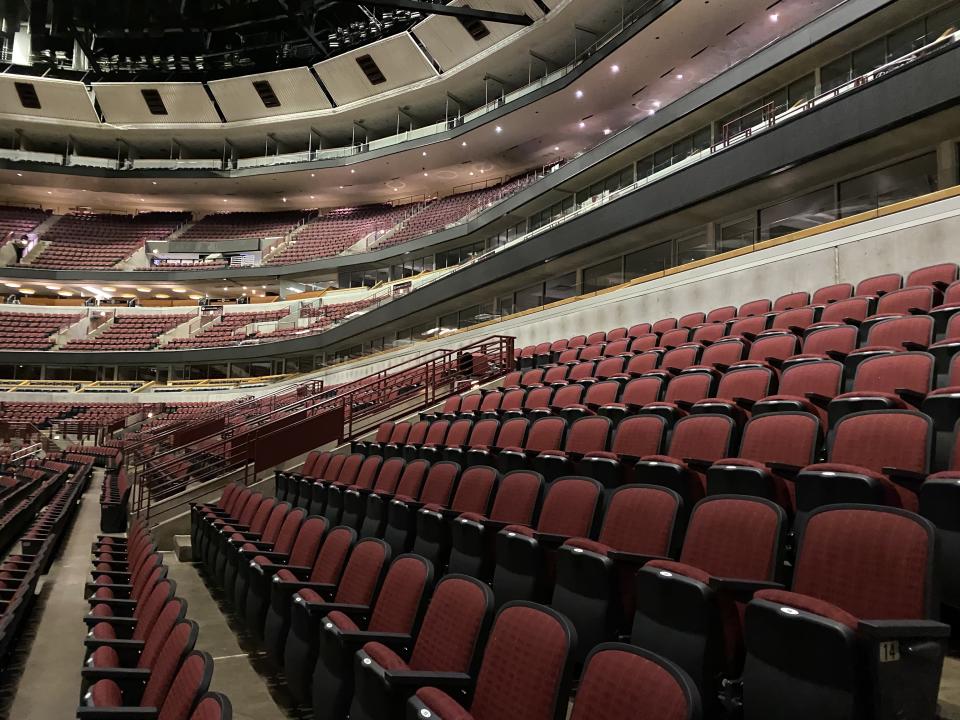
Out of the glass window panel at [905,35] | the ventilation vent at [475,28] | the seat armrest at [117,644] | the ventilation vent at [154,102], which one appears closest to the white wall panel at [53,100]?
the ventilation vent at [154,102]

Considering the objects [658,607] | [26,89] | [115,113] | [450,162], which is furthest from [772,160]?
[26,89]

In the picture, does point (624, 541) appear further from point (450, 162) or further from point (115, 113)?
point (115, 113)

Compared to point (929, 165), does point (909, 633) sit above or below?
below

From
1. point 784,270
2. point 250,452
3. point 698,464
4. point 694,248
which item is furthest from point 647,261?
point 698,464

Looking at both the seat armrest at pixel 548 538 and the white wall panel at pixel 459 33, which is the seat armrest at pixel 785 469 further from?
the white wall panel at pixel 459 33

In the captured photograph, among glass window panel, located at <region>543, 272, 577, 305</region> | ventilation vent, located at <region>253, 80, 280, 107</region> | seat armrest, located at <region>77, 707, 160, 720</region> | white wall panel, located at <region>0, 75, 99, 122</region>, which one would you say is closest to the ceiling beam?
glass window panel, located at <region>543, 272, 577, 305</region>

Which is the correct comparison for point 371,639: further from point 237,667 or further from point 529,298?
point 529,298

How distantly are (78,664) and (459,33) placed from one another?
16.3 m

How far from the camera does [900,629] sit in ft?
3.88

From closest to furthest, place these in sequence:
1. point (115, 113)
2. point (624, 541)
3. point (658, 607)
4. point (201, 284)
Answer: point (658, 607) < point (624, 541) < point (115, 113) < point (201, 284)

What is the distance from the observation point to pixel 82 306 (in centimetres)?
2216

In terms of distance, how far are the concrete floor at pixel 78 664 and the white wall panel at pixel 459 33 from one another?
14.0m

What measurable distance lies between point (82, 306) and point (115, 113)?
6.38 meters

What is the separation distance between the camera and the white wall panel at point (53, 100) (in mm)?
20328
